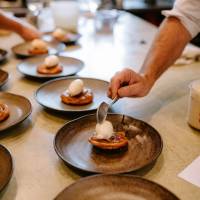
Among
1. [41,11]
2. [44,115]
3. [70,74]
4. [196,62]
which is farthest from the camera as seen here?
[41,11]

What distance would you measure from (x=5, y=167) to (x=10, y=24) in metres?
1.31

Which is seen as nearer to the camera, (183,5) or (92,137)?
(92,137)

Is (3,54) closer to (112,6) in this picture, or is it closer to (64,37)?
(64,37)

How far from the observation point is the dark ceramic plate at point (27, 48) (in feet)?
5.81

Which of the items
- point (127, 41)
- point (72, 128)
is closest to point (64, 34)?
point (127, 41)

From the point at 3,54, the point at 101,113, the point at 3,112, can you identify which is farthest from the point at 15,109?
the point at 3,54

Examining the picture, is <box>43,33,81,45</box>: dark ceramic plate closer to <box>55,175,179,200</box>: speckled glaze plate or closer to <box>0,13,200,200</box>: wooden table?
<box>0,13,200,200</box>: wooden table

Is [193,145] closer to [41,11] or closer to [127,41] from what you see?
[127,41]

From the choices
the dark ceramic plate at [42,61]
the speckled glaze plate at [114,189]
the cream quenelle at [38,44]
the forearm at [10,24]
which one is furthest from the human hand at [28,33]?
the speckled glaze plate at [114,189]

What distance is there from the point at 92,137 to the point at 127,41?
1.19 metres

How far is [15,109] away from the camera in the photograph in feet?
3.88

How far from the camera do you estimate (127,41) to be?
2.06 m

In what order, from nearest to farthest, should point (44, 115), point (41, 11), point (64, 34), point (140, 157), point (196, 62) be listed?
point (140, 157) < point (44, 115) < point (196, 62) < point (64, 34) < point (41, 11)

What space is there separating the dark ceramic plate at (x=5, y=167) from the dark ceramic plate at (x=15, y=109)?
170 mm
